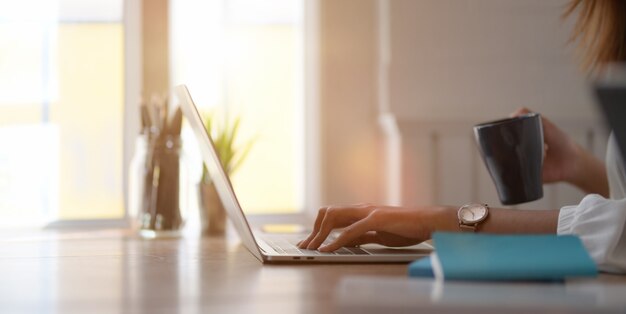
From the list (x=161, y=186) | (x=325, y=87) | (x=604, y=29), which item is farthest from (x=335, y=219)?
(x=325, y=87)

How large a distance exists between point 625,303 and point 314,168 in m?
2.15

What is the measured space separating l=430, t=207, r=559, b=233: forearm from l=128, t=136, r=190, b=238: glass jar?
725 mm

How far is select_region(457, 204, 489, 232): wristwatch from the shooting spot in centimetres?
116

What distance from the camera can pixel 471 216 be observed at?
117cm

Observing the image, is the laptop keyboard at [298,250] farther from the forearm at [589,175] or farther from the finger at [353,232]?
the forearm at [589,175]

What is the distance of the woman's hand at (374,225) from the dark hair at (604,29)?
2.21 feet

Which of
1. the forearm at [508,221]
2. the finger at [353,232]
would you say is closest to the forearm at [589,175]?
the forearm at [508,221]

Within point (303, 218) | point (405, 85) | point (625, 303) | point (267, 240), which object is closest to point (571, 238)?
point (625, 303)

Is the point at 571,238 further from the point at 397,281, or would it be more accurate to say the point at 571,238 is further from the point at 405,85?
the point at 405,85

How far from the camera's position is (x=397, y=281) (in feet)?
2.53

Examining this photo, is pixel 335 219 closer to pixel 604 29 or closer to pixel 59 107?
pixel 604 29

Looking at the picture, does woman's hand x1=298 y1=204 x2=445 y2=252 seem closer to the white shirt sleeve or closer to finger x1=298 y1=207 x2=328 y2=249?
finger x1=298 y1=207 x2=328 y2=249

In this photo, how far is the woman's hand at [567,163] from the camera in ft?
5.76

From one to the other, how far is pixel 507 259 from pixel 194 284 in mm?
319
